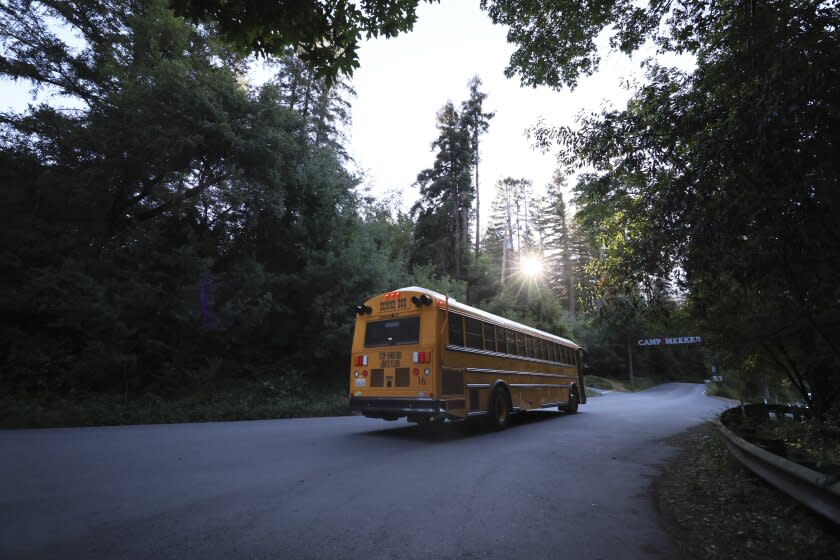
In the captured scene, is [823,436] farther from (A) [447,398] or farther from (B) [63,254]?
(B) [63,254]

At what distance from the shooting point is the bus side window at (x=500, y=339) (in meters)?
11.5

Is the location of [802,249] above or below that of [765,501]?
above

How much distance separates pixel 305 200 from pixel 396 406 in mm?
13448

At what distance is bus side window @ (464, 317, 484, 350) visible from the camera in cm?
1023

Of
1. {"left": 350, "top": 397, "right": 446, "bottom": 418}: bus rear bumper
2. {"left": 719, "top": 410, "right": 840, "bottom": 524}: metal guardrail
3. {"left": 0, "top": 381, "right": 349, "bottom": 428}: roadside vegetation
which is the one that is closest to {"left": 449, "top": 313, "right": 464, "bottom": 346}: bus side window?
{"left": 350, "top": 397, "right": 446, "bottom": 418}: bus rear bumper

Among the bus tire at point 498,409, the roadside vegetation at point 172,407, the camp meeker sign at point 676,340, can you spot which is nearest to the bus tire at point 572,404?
the camp meeker sign at point 676,340

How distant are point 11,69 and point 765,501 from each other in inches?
856

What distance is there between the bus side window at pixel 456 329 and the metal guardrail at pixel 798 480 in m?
5.40

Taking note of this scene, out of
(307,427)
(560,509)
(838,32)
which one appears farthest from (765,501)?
(307,427)

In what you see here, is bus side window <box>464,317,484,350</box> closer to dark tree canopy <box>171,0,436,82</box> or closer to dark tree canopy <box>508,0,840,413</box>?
dark tree canopy <box>508,0,840,413</box>

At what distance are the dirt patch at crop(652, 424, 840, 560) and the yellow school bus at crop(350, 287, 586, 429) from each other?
4.32 m

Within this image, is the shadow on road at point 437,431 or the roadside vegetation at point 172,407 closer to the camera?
the shadow on road at point 437,431

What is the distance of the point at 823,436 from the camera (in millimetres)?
7430

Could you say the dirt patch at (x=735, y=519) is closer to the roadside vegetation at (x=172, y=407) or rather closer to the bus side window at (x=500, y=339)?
the bus side window at (x=500, y=339)
